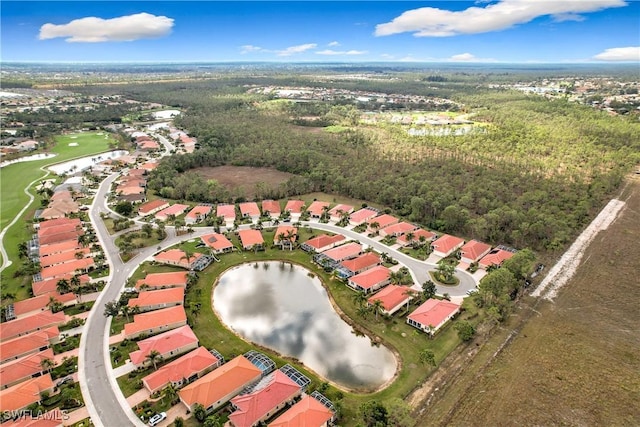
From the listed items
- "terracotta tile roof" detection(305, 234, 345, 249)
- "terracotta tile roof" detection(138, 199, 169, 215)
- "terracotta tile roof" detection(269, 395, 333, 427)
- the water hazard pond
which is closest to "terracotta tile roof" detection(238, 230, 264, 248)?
the water hazard pond

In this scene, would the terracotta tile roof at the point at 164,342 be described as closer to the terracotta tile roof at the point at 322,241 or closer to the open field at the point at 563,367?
the terracotta tile roof at the point at 322,241

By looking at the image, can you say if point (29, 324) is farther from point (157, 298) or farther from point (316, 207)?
point (316, 207)

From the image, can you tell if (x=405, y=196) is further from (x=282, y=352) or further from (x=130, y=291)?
(x=130, y=291)

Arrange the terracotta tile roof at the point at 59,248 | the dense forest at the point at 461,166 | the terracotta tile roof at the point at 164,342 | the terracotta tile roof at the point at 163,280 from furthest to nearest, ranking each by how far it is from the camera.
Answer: the dense forest at the point at 461,166 < the terracotta tile roof at the point at 59,248 < the terracotta tile roof at the point at 163,280 < the terracotta tile roof at the point at 164,342

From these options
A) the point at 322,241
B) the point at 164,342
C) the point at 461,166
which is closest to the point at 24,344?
the point at 164,342

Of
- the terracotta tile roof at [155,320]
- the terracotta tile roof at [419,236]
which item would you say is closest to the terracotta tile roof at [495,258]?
the terracotta tile roof at [419,236]

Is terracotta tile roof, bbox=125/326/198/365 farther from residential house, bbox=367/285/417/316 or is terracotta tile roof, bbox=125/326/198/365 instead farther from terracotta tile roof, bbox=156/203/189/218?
terracotta tile roof, bbox=156/203/189/218
